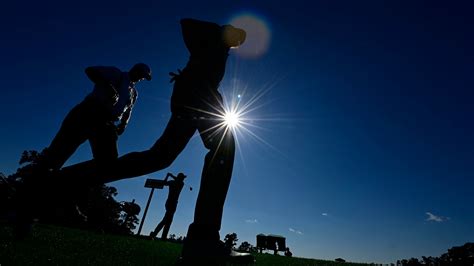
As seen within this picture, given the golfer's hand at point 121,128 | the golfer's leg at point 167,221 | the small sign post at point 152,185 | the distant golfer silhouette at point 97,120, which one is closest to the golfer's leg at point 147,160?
the distant golfer silhouette at point 97,120

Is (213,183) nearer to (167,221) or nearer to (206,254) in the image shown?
(206,254)

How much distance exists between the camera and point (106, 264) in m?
3.21

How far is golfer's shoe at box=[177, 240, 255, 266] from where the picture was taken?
242 cm

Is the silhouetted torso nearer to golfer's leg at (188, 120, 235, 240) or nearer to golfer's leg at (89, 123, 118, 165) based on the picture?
golfer's leg at (188, 120, 235, 240)

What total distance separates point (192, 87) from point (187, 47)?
0.69 metres

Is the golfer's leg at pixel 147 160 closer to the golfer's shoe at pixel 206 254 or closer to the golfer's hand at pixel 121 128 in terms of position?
the golfer's shoe at pixel 206 254

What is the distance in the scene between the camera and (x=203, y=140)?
10.2ft

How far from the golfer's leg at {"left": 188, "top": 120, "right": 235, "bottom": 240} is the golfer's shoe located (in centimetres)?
9

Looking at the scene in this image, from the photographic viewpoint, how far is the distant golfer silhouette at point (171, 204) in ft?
42.2

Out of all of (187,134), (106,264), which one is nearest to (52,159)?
(106,264)

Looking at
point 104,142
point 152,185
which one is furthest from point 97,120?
point 152,185

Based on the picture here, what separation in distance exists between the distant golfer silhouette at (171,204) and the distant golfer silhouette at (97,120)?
8736 mm

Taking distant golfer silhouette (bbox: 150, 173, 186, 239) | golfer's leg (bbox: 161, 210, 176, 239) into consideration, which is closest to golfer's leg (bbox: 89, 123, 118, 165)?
distant golfer silhouette (bbox: 150, 173, 186, 239)

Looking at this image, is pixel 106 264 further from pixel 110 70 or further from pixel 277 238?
pixel 277 238
